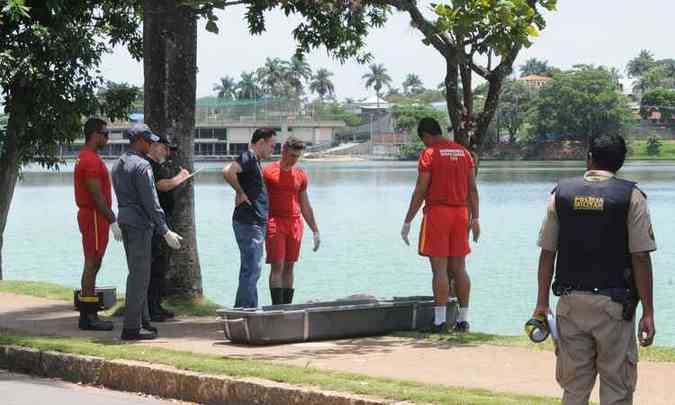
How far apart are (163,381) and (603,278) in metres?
3.95

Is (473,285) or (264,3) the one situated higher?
(264,3)

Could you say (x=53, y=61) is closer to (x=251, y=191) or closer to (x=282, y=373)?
(x=251, y=191)

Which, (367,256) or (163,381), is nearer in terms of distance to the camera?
(163,381)

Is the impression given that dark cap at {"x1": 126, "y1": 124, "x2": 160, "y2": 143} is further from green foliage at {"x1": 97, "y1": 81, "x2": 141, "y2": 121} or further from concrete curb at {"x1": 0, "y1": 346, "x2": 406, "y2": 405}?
green foliage at {"x1": 97, "y1": 81, "x2": 141, "y2": 121}

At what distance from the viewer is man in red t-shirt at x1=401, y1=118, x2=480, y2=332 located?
38.2ft

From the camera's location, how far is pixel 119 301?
1460cm

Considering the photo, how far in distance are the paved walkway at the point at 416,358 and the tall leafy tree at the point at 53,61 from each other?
541 cm

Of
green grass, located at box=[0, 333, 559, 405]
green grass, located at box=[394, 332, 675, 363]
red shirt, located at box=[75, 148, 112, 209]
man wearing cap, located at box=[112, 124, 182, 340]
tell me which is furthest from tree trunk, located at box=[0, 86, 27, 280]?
green grass, located at box=[394, 332, 675, 363]

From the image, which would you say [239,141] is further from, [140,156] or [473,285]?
[140,156]

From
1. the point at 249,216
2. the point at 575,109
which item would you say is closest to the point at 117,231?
the point at 249,216

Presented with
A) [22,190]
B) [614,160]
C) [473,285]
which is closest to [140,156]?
[614,160]

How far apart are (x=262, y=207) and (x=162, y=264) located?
4.36 feet

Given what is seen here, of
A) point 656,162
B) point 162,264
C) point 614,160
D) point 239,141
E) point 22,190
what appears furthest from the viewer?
point 239,141

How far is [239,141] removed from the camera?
180 meters
